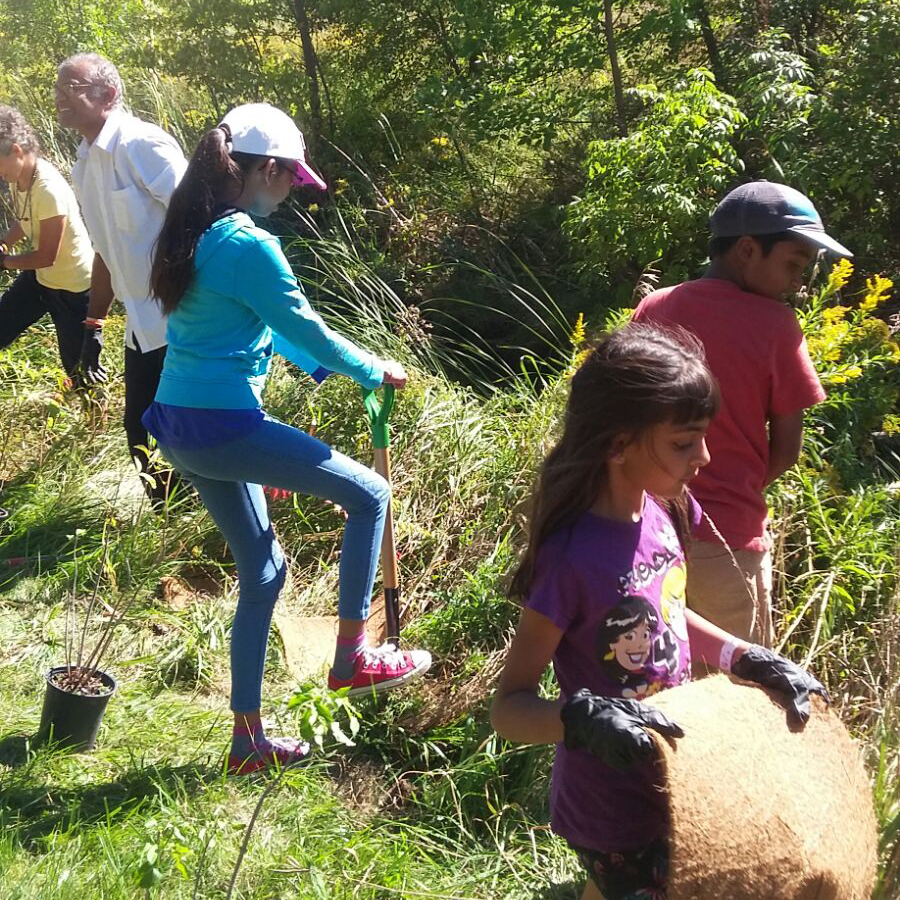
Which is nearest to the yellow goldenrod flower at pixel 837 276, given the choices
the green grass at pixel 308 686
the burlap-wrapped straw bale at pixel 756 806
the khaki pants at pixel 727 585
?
the green grass at pixel 308 686

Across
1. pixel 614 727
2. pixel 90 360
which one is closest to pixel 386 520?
pixel 614 727

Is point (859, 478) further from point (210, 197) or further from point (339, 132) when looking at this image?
point (339, 132)

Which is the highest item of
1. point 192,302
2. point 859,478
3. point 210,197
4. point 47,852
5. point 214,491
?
point 210,197

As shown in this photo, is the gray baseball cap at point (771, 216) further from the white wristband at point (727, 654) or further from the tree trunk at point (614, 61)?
the tree trunk at point (614, 61)

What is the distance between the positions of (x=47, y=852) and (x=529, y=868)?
4.34ft

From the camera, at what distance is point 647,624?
1.98 m

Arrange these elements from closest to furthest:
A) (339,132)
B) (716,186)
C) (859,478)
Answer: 1. (859,478)
2. (716,186)
3. (339,132)

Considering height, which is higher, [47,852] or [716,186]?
[716,186]

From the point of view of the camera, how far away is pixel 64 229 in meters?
5.38

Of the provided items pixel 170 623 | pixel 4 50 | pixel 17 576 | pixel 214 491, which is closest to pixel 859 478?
pixel 214 491

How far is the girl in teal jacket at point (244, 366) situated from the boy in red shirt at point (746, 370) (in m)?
1.02

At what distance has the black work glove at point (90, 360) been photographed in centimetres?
552

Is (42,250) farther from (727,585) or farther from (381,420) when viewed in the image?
(727,585)

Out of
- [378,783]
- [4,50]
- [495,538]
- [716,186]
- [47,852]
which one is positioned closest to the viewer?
[47,852]
